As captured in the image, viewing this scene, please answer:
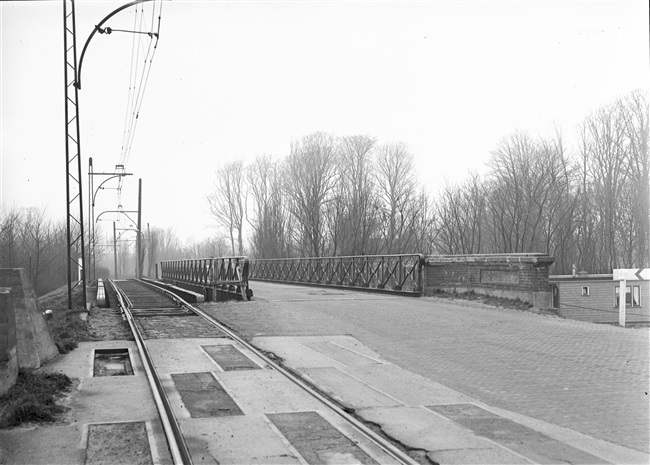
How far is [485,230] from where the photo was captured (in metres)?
43.2

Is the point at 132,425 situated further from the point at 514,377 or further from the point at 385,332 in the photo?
the point at 385,332

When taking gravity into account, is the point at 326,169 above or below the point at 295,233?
above

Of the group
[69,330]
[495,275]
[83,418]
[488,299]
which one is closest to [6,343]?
[83,418]

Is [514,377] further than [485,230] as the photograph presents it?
No

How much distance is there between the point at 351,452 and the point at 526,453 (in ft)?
4.90

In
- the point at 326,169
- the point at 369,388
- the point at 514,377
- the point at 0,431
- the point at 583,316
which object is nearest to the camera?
the point at 0,431

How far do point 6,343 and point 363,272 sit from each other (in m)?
17.0

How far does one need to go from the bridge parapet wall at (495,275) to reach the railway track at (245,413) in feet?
24.6

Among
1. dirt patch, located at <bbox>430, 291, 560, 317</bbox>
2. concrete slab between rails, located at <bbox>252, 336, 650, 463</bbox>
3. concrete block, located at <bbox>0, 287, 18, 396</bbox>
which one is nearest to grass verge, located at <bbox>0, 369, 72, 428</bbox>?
concrete block, located at <bbox>0, 287, 18, 396</bbox>

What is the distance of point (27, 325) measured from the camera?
28.7 feet

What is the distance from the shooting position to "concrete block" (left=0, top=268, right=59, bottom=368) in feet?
28.2

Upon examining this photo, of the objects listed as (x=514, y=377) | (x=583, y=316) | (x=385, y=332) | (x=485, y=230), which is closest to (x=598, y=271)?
(x=485, y=230)

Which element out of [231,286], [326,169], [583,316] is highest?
[326,169]

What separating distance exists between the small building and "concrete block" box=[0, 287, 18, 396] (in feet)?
72.4
